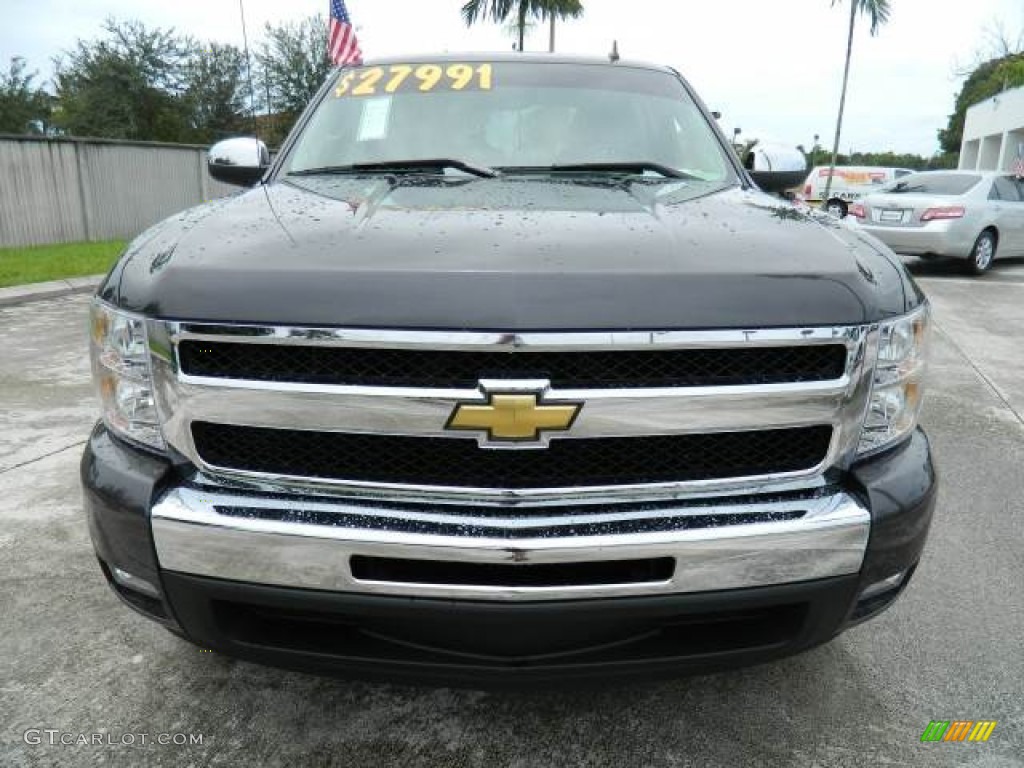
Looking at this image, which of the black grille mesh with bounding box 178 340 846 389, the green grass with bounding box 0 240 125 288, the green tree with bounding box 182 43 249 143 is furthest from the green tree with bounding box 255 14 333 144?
the black grille mesh with bounding box 178 340 846 389

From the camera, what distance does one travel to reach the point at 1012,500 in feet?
11.6

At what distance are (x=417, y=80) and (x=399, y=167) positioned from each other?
2.03ft

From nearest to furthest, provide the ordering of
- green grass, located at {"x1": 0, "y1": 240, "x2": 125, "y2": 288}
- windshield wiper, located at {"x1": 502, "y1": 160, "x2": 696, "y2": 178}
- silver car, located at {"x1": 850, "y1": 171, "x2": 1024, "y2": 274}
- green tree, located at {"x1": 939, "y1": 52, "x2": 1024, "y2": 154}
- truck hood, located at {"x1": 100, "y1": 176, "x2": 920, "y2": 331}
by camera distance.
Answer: truck hood, located at {"x1": 100, "y1": 176, "x2": 920, "y2": 331} → windshield wiper, located at {"x1": 502, "y1": 160, "x2": 696, "y2": 178} → green grass, located at {"x1": 0, "y1": 240, "x2": 125, "y2": 288} → silver car, located at {"x1": 850, "y1": 171, "x2": 1024, "y2": 274} → green tree, located at {"x1": 939, "y1": 52, "x2": 1024, "y2": 154}

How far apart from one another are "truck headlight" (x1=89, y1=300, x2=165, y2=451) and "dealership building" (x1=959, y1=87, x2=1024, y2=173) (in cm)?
3531

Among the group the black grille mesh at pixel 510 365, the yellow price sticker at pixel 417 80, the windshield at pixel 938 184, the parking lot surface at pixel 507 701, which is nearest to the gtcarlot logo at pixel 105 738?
the parking lot surface at pixel 507 701

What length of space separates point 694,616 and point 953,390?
4569 mm

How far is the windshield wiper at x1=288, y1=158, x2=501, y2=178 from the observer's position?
99.0 inches

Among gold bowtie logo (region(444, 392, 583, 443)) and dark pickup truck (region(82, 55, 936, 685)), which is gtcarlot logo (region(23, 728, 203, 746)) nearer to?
A: dark pickup truck (region(82, 55, 936, 685))

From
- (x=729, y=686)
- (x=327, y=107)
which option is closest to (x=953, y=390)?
(x=729, y=686)

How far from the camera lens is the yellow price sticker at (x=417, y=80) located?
118 inches

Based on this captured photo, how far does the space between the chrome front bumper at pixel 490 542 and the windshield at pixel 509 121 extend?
1.35 m

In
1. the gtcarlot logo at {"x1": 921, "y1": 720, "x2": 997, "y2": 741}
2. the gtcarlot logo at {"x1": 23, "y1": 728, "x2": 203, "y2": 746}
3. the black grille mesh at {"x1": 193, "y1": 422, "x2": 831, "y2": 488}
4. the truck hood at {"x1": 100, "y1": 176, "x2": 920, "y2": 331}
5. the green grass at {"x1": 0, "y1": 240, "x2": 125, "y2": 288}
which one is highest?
the truck hood at {"x1": 100, "y1": 176, "x2": 920, "y2": 331}

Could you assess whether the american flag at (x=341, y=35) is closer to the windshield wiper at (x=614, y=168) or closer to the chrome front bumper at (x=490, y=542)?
the windshield wiper at (x=614, y=168)

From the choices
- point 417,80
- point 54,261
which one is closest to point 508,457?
point 417,80
